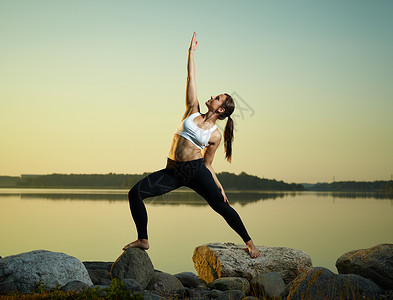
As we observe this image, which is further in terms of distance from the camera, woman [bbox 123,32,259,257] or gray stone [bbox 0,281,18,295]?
woman [bbox 123,32,259,257]

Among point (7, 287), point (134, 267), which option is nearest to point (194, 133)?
point (134, 267)

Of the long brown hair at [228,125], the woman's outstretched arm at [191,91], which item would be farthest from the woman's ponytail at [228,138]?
the woman's outstretched arm at [191,91]

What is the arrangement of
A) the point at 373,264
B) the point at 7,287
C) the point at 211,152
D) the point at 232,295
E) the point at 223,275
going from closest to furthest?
the point at 7,287 → the point at 232,295 → the point at 211,152 → the point at 373,264 → the point at 223,275

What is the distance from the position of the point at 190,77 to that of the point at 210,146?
101 cm

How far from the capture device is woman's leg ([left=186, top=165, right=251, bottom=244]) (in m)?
5.94

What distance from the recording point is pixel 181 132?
5949 mm

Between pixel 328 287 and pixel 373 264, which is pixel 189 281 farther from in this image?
pixel 373 264

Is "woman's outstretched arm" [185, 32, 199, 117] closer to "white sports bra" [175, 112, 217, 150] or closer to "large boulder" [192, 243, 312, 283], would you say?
"white sports bra" [175, 112, 217, 150]

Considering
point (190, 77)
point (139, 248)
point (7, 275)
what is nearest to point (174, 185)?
point (139, 248)

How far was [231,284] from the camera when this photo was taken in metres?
6.05

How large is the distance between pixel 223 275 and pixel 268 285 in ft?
2.81

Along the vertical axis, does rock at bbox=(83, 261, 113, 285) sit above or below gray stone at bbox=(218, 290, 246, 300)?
below

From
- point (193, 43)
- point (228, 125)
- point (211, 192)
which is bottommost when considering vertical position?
point (211, 192)

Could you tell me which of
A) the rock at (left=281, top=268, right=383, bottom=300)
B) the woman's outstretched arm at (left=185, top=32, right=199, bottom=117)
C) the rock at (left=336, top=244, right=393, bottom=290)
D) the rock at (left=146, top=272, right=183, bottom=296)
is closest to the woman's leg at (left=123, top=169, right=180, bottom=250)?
the rock at (left=146, top=272, right=183, bottom=296)
